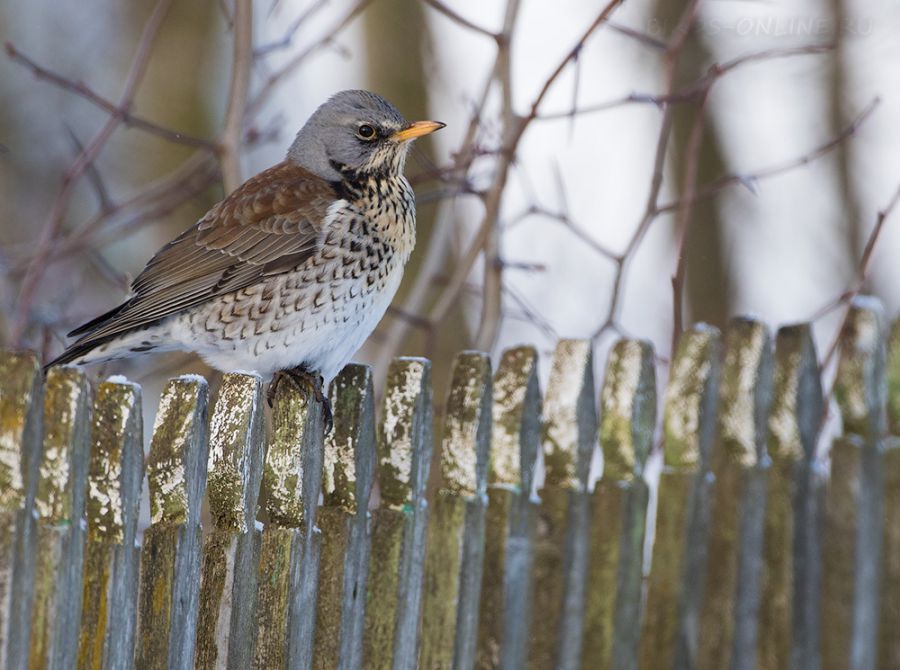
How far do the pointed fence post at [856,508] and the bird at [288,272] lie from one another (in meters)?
1.45

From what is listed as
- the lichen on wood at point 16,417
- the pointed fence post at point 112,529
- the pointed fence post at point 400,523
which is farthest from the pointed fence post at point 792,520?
the lichen on wood at point 16,417

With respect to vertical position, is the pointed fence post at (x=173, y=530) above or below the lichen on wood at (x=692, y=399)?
below

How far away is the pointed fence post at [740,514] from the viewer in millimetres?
2916

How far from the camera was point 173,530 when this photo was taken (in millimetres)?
2508

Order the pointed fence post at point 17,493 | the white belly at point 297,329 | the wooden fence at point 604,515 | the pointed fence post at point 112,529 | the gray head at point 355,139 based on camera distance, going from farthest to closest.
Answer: the gray head at point 355,139 → the white belly at point 297,329 → the wooden fence at point 604,515 → the pointed fence post at point 112,529 → the pointed fence post at point 17,493

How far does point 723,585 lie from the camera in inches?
115

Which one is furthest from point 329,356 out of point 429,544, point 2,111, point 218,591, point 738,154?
point 2,111

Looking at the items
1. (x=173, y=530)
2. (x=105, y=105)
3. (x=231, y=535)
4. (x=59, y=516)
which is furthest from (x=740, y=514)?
(x=105, y=105)

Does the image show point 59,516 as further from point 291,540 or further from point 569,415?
point 569,415

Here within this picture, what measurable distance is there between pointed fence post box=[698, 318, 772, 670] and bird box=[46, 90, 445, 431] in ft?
3.96

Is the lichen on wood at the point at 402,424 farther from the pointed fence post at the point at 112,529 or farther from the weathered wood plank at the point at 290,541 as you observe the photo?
the pointed fence post at the point at 112,529

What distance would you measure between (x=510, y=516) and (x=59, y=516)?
1117 millimetres

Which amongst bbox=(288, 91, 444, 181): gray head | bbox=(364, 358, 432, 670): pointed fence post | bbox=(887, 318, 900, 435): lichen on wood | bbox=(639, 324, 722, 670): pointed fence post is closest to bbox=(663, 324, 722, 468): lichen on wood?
bbox=(639, 324, 722, 670): pointed fence post

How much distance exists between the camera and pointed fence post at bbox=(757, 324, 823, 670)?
291cm
